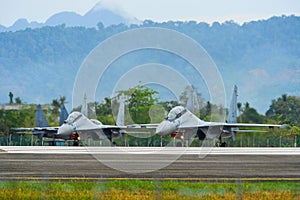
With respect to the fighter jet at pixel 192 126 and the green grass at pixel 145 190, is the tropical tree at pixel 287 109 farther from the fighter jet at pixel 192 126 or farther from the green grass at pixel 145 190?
the green grass at pixel 145 190

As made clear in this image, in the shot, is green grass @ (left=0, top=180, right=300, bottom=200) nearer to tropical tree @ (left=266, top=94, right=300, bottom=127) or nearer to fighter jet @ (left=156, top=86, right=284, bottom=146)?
fighter jet @ (left=156, top=86, right=284, bottom=146)

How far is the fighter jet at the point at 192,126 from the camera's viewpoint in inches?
2348

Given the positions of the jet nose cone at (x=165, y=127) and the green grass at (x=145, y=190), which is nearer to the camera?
the green grass at (x=145, y=190)

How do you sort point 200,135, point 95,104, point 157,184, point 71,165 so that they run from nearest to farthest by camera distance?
1. point 157,184
2. point 71,165
3. point 200,135
4. point 95,104

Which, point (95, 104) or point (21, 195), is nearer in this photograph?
point (21, 195)

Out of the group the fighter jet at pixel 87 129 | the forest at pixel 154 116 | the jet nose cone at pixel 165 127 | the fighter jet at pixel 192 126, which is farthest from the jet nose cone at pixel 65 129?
the jet nose cone at pixel 165 127

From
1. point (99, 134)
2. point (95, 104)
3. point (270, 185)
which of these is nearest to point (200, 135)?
point (99, 134)

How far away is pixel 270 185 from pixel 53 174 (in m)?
7.75

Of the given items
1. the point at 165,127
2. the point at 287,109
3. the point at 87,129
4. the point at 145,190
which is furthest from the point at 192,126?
the point at 287,109

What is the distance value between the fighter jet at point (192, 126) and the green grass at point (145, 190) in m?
37.5

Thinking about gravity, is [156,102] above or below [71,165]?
above

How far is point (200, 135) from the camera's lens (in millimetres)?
67688

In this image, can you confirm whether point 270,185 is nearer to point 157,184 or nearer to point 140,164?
point 157,184

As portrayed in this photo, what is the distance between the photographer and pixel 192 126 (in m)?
64.2
